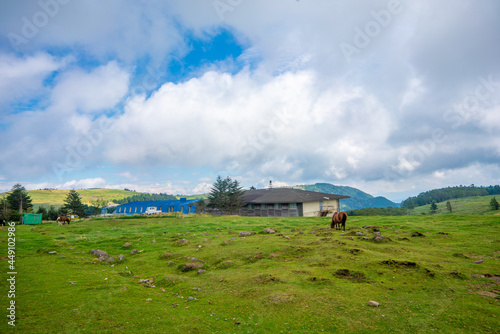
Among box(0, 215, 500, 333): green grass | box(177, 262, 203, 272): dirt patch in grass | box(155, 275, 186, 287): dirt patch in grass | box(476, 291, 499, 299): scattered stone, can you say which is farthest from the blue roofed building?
box(476, 291, 499, 299): scattered stone

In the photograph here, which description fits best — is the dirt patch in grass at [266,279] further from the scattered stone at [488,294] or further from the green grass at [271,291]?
the scattered stone at [488,294]

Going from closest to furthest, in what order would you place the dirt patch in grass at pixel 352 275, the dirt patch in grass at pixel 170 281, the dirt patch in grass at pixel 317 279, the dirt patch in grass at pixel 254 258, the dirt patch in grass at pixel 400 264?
1. the dirt patch in grass at pixel 317 279
2. the dirt patch in grass at pixel 352 275
3. the dirt patch in grass at pixel 400 264
4. the dirt patch in grass at pixel 170 281
5. the dirt patch in grass at pixel 254 258

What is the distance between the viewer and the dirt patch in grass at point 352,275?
28.4 feet

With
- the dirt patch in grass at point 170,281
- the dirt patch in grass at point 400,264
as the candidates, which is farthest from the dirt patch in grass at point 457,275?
the dirt patch in grass at point 170,281

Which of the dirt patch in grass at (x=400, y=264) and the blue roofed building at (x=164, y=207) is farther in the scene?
the blue roofed building at (x=164, y=207)

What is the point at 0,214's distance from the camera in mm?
44344

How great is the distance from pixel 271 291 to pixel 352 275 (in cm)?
332

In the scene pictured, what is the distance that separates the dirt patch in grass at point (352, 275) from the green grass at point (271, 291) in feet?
0.11

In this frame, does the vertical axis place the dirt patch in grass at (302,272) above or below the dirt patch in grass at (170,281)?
above

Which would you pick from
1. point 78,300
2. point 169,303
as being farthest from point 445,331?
point 78,300

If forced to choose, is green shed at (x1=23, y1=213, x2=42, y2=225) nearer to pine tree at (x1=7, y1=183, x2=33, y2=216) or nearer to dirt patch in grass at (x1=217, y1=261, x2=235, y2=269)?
pine tree at (x1=7, y1=183, x2=33, y2=216)

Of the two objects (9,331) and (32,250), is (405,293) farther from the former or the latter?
(32,250)

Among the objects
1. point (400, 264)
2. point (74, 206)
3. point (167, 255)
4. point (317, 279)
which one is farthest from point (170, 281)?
point (74, 206)

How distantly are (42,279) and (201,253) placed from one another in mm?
6762
